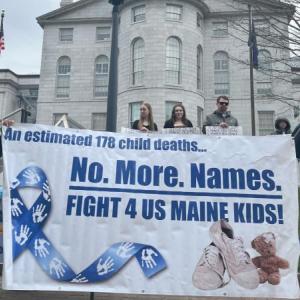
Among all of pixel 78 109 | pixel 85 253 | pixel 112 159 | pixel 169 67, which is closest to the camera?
pixel 85 253

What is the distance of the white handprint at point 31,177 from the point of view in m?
4.49

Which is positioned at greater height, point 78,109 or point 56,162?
point 78,109

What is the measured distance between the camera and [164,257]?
434 cm

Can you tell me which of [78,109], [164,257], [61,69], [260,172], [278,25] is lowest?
[164,257]

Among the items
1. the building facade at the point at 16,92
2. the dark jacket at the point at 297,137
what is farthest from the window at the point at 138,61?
the dark jacket at the point at 297,137

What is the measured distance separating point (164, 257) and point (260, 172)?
1441mm

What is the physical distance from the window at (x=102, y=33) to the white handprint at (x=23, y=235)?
108 ft

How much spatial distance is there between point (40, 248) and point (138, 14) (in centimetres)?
2971

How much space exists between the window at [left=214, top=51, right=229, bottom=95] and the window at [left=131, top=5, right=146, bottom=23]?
22.2 ft

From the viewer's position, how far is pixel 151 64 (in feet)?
98.5

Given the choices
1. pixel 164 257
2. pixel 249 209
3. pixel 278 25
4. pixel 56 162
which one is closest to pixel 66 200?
pixel 56 162

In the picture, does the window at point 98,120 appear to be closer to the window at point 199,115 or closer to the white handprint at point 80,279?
the window at point 199,115

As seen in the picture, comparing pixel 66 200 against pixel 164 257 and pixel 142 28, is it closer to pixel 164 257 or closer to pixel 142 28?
pixel 164 257

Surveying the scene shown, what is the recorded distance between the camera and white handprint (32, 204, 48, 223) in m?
4.39
